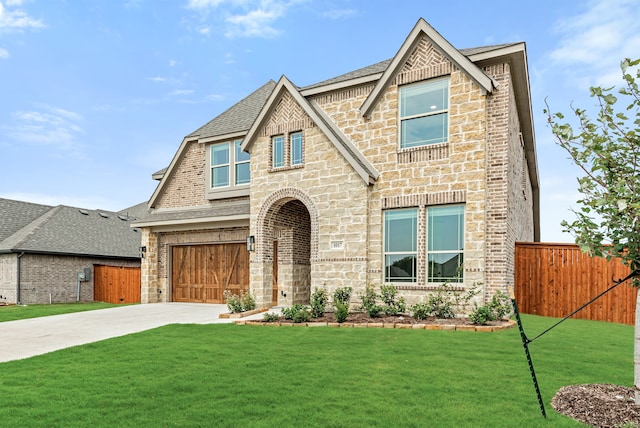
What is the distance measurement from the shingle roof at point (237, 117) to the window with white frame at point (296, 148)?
303cm

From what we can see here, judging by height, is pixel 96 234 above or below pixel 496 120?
below

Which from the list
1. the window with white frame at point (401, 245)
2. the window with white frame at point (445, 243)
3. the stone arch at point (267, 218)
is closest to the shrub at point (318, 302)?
the window with white frame at point (401, 245)

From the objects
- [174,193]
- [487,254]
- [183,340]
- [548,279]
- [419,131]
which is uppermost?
[419,131]

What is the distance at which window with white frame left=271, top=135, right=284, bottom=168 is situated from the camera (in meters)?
15.1

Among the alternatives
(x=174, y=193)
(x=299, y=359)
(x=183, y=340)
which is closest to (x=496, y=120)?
(x=299, y=359)

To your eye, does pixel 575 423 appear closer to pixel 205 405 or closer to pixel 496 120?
pixel 205 405

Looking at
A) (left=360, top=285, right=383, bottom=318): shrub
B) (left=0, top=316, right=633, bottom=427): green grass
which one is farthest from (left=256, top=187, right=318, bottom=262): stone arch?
(left=0, top=316, right=633, bottom=427): green grass

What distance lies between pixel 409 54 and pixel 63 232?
20.9 m

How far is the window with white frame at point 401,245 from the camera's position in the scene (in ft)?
42.0

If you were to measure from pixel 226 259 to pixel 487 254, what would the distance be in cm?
1014

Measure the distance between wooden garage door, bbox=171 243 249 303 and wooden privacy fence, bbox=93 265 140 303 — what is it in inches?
157

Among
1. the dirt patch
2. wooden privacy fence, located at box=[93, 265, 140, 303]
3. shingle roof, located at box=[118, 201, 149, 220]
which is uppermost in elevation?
shingle roof, located at box=[118, 201, 149, 220]

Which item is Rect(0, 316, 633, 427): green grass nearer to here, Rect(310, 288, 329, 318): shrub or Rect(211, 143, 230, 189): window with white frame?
Rect(310, 288, 329, 318): shrub

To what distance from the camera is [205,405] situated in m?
5.26
